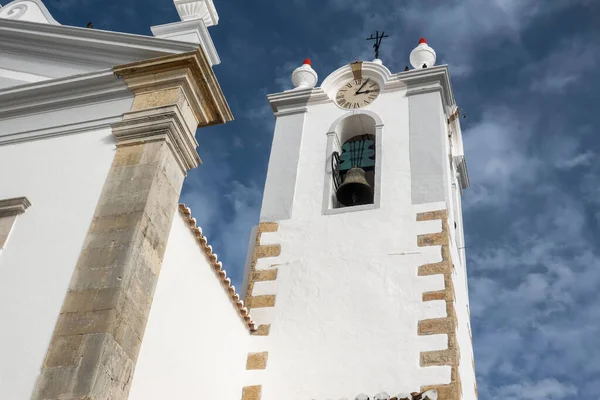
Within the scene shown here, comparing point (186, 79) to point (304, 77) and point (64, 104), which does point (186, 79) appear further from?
point (304, 77)

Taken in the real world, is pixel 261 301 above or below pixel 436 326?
above

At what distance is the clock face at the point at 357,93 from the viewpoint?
33.2 feet

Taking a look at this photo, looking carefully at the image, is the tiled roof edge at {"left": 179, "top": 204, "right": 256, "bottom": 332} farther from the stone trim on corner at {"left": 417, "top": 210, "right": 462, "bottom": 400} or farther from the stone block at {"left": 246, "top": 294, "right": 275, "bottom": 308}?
the stone trim on corner at {"left": 417, "top": 210, "right": 462, "bottom": 400}

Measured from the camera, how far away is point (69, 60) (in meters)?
6.73

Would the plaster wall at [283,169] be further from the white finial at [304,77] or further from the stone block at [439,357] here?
the stone block at [439,357]

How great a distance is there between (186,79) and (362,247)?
3069 millimetres

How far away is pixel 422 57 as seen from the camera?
1055 centimetres

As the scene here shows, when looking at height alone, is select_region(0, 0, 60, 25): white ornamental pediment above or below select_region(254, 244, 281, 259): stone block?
above

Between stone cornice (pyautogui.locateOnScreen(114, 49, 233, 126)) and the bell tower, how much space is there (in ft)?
8.24

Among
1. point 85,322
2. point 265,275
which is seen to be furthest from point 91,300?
point 265,275

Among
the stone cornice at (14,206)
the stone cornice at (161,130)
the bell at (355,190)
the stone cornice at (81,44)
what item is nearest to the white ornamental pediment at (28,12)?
the stone cornice at (81,44)

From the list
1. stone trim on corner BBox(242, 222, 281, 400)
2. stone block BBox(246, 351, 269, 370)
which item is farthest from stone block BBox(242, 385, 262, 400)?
stone block BBox(246, 351, 269, 370)

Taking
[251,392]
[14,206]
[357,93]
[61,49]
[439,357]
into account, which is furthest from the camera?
[357,93]

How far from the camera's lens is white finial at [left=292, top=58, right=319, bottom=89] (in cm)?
1086
